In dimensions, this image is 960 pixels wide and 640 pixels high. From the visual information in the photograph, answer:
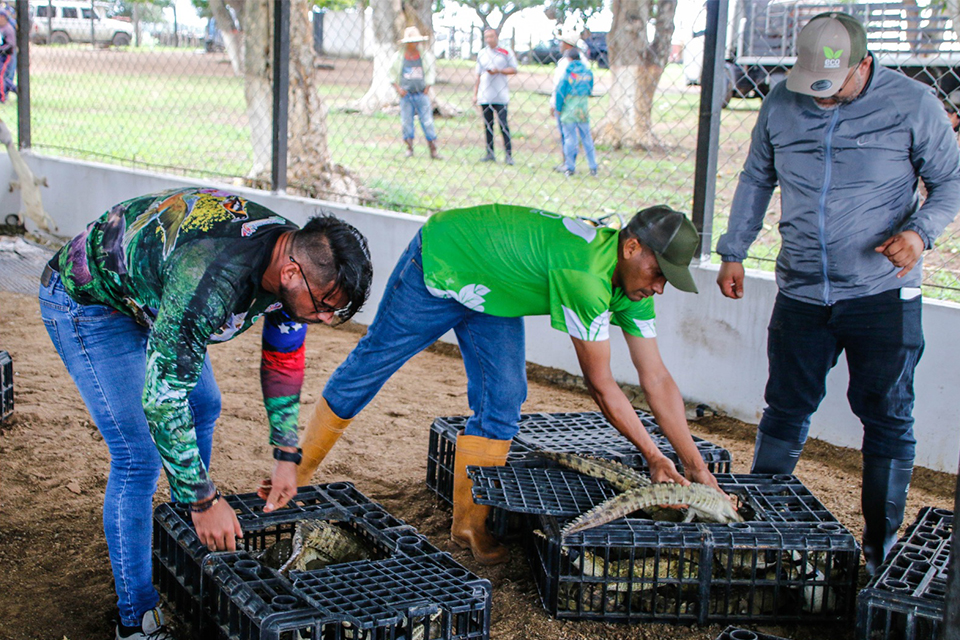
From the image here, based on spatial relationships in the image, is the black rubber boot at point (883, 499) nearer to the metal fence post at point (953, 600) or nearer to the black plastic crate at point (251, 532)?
the black plastic crate at point (251, 532)

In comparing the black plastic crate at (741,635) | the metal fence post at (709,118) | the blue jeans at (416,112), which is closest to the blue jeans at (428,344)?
the black plastic crate at (741,635)

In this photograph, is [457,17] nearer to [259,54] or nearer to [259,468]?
[259,54]

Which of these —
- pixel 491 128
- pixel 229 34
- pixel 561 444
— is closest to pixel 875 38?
pixel 491 128

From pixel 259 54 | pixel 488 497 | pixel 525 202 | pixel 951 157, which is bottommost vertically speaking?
pixel 488 497

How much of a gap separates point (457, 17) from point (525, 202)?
2026mm

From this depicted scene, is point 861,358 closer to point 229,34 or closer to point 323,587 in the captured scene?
point 323,587

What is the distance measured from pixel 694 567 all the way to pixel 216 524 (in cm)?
155

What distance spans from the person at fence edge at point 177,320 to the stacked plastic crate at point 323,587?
13 centimetres

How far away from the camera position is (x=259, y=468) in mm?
4293

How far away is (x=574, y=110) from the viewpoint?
8695mm

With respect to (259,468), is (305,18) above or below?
above

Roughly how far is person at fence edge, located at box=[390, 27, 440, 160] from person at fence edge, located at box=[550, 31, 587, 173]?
4.55 ft

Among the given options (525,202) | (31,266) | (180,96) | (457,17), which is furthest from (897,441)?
(180,96)

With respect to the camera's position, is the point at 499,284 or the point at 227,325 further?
the point at 499,284
